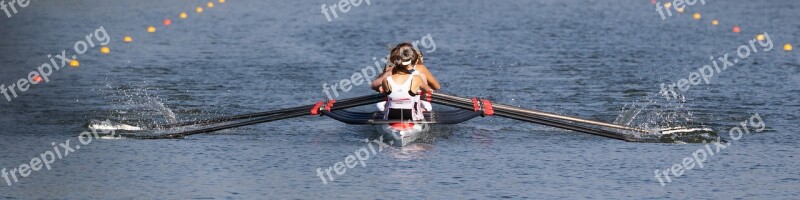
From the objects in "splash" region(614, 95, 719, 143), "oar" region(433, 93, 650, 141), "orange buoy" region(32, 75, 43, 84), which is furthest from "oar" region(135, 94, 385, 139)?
"orange buoy" region(32, 75, 43, 84)

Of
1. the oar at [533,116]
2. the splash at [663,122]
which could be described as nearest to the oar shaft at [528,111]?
the oar at [533,116]

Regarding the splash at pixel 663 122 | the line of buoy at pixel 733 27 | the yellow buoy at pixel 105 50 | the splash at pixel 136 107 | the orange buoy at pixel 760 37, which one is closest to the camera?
the splash at pixel 663 122

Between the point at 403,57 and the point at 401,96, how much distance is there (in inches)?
20.6

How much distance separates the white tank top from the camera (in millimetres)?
21172

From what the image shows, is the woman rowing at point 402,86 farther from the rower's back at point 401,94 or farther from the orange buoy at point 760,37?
the orange buoy at point 760,37

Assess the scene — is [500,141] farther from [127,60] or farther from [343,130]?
[127,60]

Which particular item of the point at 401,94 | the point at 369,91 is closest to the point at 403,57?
the point at 401,94

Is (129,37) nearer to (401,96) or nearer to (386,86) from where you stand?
(386,86)

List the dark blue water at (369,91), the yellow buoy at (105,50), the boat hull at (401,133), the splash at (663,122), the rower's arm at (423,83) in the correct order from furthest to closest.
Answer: the yellow buoy at (105,50)
the splash at (663,122)
the rower's arm at (423,83)
the boat hull at (401,133)
the dark blue water at (369,91)

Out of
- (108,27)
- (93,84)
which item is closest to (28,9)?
(108,27)

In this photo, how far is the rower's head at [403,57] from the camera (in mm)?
21172

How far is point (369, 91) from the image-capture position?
91.1 ft

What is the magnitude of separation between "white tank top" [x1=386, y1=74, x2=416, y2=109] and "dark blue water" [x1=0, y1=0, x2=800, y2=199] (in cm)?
59

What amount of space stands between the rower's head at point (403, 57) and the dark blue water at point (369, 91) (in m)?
1.09
